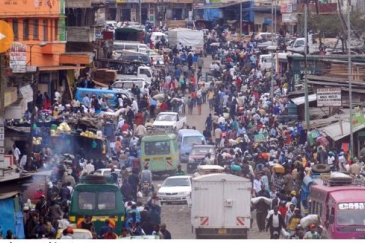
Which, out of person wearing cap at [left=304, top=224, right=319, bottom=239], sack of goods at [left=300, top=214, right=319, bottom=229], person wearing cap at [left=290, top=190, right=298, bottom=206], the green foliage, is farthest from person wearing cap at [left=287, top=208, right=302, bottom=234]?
the green foliage

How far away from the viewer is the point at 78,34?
66625mm

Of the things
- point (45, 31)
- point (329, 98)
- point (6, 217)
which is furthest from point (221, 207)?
point (45, 31)

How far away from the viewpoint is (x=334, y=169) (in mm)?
41156

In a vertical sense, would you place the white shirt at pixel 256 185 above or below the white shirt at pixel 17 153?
below

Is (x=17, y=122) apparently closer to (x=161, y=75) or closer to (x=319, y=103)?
(x=319, y=103)

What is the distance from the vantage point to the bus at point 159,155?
44.7 metres

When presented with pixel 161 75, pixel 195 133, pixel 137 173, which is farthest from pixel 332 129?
pixel 161 75

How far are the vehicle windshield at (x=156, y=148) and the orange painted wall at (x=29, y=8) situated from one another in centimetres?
1066

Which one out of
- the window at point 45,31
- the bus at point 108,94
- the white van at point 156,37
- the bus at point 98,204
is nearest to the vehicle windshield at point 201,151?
the bus at point 108,94

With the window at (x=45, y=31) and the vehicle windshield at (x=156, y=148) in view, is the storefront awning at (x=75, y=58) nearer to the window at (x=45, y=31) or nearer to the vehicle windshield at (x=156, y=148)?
the window at (x=45, y=31)

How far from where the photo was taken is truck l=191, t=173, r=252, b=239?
3247 centimetres

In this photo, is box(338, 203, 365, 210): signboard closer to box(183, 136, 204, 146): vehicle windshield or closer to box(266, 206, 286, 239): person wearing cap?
box(266, 206, 286, 239): person wearing cap

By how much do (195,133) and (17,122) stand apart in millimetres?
7746

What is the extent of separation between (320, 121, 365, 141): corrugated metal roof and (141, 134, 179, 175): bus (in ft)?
16.4
